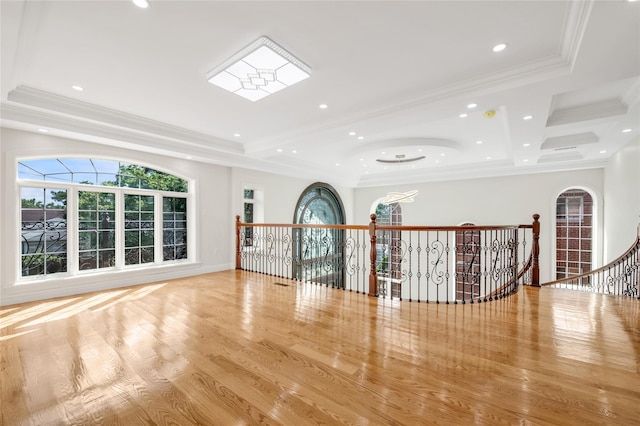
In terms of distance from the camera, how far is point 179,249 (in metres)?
6.27

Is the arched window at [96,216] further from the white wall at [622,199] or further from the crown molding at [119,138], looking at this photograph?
the white wall at [622,199]

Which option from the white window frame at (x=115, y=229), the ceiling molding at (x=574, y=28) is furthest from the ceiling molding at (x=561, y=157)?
the white window frame at (x=115, y=229)

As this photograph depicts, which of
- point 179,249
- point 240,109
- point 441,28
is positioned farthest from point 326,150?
point 441,28

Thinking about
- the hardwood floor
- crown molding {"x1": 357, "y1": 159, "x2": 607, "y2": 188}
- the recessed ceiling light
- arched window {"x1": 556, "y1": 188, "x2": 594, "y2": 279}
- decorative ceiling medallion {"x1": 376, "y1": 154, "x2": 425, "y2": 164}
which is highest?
the recessed ceiling light

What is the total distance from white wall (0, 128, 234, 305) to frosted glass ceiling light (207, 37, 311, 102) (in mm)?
3158

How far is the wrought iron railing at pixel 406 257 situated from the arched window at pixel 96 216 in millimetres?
1640

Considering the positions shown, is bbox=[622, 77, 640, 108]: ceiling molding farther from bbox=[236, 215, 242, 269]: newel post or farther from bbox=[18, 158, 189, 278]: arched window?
bbox=[18, 158, 189, 278]: arched window

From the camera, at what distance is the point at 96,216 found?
5062 mm

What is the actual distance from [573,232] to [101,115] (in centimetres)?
1102

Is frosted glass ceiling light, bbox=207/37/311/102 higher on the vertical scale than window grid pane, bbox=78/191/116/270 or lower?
higher

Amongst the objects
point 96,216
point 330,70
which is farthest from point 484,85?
point 96,216

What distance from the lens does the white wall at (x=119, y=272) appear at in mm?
4090

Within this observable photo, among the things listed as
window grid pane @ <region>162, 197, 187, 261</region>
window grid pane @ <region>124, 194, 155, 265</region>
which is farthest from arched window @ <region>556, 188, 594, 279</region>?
window grid pane @ <region>124, 194, 155, 265</region>

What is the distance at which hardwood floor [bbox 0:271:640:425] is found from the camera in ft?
5.67
